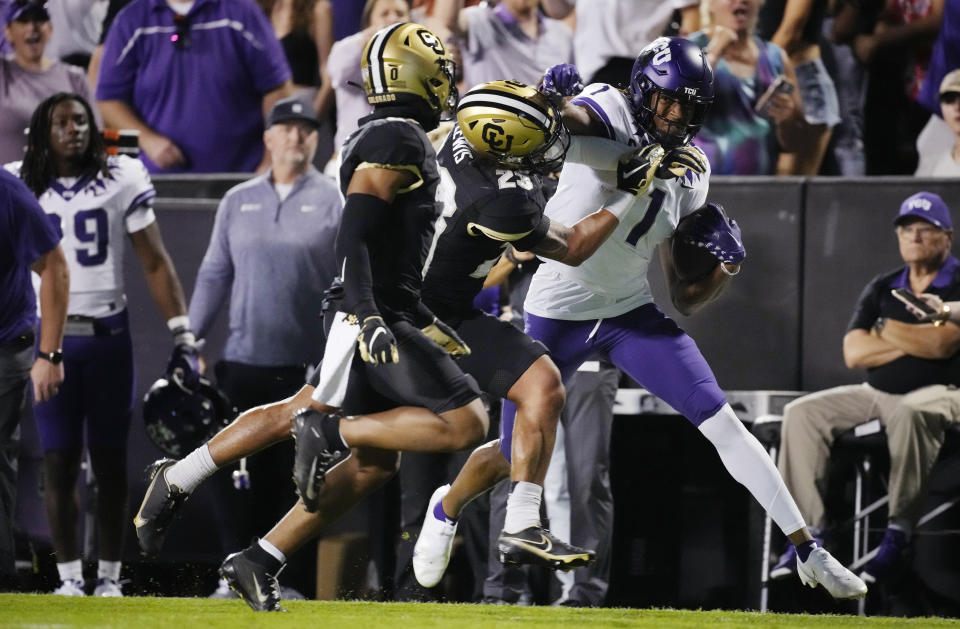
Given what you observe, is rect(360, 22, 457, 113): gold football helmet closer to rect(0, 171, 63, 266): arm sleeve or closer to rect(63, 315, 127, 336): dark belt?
rect(0, 171, 63, 266): arm sleeve

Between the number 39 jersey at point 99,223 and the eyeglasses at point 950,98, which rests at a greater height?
the eyeglasses at point 950,98

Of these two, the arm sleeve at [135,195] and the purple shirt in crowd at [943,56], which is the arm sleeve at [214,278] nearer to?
the arm sleeve at [135,195]

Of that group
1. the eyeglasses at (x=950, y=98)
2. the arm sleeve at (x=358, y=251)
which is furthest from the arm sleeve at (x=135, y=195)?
the eyeglasses at (x=950, y=98)

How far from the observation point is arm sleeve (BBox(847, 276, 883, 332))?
5875 millimetres

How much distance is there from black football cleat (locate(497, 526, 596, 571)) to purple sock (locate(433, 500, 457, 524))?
334mm

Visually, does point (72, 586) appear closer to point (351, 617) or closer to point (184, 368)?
point (184, 368)

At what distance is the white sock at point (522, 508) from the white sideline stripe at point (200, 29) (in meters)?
3.27

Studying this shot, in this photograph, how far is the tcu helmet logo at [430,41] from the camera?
4.33 m

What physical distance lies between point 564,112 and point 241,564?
5.73 ft

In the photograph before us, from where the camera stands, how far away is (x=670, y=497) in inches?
252

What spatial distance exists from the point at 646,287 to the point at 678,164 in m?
0.59

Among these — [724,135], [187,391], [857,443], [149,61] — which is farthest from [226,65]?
[857,443]

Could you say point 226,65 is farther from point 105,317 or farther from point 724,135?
point 724,135

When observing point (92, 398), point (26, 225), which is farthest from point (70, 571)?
point (26, 225)
